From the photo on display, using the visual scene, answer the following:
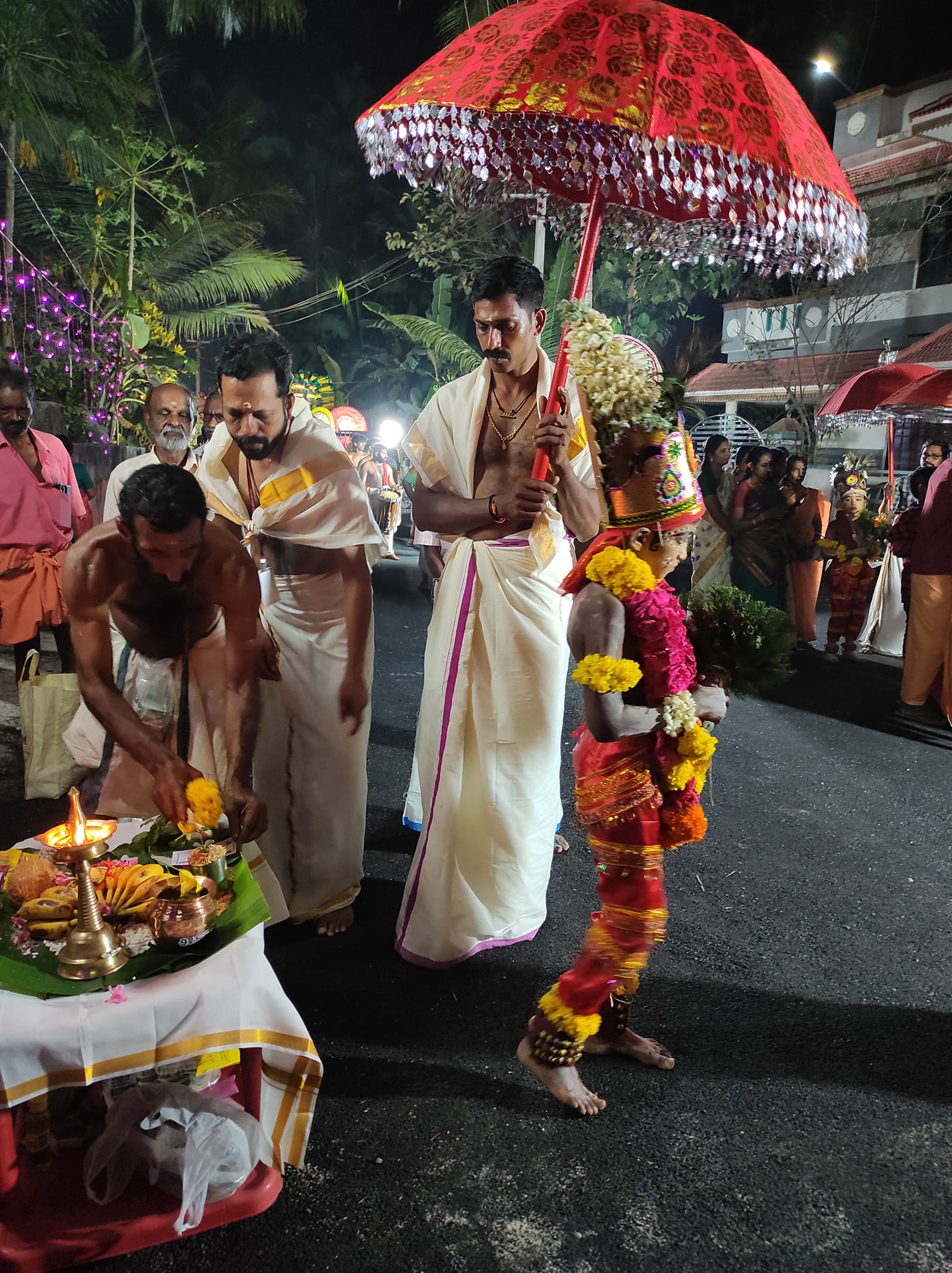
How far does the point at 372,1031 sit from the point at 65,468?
133 inches

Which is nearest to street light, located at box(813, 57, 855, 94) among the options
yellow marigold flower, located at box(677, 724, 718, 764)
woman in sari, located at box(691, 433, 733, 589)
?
woman in sari, located at box(691, 433, 733, 589)

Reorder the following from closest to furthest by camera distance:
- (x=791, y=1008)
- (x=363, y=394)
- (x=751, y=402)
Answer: (x=791, y=1008) → (x=751, y=402) → (x=363, y=394)

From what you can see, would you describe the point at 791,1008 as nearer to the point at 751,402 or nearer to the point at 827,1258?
the point at 827,1258

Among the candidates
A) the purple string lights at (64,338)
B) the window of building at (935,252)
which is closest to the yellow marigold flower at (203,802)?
the purple string lights at (64,338)

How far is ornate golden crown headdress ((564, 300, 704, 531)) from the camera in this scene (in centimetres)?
229

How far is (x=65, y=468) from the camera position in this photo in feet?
15.3

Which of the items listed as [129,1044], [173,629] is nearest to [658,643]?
[173,629]

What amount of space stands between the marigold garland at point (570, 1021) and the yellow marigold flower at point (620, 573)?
1.14m

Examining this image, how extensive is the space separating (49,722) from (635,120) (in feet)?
7.41

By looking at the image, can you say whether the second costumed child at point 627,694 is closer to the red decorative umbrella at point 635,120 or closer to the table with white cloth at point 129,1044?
the red decorative umbrella at point 635,120

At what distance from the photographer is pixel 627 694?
2.42 m

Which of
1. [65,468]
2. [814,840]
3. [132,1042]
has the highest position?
[65,468]

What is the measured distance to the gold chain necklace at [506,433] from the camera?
3137 mm

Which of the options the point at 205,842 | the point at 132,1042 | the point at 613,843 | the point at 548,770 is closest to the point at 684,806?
the point at 613,843
